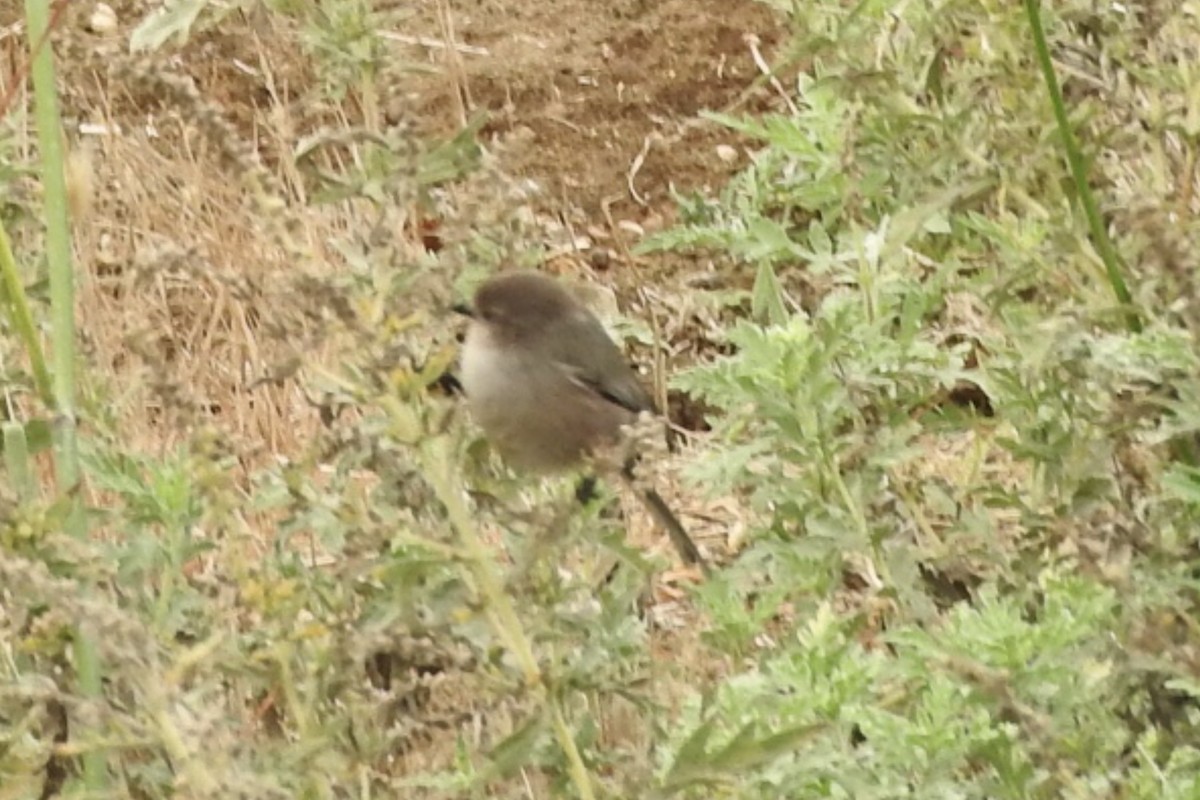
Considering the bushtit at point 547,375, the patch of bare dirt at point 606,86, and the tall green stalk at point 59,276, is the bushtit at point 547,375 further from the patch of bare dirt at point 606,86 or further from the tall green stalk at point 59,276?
the patch of bare dirt at point 606,86

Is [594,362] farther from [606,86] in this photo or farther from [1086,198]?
[606,86]

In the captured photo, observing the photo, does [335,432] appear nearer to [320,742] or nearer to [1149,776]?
[320,742]

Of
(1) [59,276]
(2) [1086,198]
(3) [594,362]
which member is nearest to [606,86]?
(3) [594,362]

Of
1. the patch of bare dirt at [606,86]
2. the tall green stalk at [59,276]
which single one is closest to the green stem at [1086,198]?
the tall green stalk at [59,276]

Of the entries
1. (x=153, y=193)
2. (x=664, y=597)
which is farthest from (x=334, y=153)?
(x=664, y=597)

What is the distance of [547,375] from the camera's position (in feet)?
11.1

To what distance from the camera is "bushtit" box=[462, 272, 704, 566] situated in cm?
322

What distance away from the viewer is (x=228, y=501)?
6.39ft

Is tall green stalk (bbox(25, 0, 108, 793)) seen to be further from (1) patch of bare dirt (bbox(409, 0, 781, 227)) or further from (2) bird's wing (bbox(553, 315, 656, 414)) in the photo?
(1) patch of bare dirt (bbox(409, 0, 781, 227))

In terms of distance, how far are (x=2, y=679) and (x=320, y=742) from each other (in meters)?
0.39

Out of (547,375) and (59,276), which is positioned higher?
(59,276)

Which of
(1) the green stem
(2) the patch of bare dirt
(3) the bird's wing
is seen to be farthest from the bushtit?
(2) the patch of bare dirt

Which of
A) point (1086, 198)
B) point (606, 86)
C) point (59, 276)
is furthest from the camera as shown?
point (606, 86)

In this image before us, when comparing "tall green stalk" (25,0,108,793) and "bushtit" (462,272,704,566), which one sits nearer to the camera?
"tall green stalk" (25,0,108,793)
